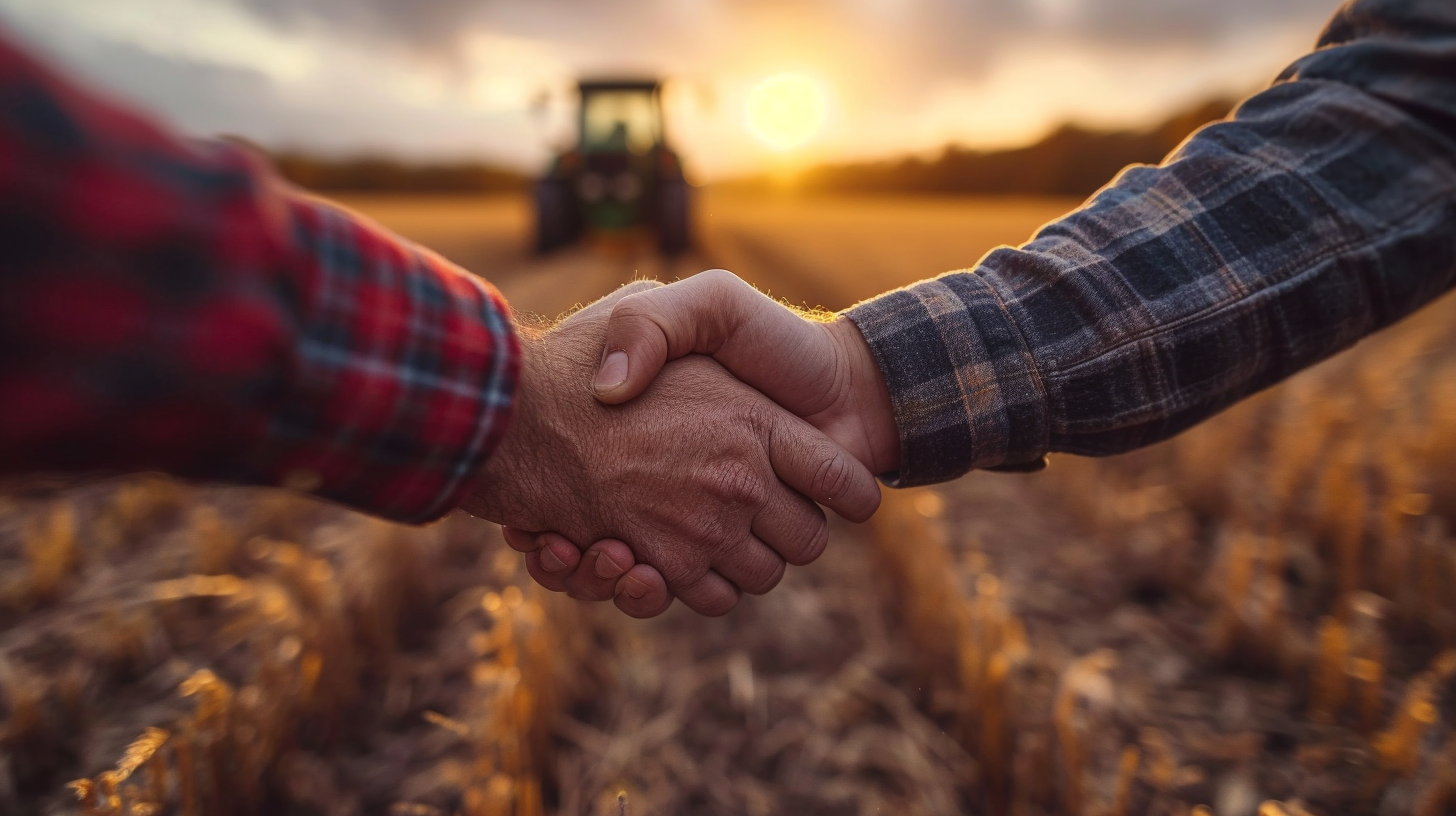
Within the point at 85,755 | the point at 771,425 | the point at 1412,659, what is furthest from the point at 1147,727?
the point at 85,755

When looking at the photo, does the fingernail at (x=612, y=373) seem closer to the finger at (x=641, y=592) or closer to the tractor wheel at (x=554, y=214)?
the finger at (x=641, y=592)

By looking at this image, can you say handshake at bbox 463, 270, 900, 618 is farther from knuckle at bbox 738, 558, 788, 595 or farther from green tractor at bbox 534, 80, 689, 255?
green tractor at bbox 534, 80, 689, 255

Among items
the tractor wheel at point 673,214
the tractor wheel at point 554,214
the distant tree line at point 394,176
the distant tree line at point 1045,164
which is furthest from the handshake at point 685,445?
the distant tree line at point 394,176

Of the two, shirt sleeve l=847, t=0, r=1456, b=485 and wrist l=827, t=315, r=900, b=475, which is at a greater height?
shirt sleeve l=847, t=0, r=1456, b=485

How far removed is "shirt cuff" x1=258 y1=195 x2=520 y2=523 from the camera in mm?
948

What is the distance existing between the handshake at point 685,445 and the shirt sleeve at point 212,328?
212 millimetres

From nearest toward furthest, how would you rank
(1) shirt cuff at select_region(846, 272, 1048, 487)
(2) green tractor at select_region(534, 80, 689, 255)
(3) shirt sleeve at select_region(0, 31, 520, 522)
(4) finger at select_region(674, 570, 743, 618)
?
1. (3) shirt sleeve at select_region(0, 31, 520, 522)
2. (1) shirt cuff at select_region(846, 272, 1048, 487)
3. (4) finger at select_region(674, 570, 743, 618)
4. (2) green tractor at select_region(534, 80, 689, 255)

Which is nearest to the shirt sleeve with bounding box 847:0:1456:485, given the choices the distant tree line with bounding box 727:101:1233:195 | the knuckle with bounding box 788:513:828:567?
the knuckle with bounding box 788:513:828:567

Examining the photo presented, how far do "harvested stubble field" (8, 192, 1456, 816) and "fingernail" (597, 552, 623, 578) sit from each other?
0.78ft

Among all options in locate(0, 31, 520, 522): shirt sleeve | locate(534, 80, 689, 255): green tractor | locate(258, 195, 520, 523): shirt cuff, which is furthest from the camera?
locate(534, 80, 689, 255): green tractor

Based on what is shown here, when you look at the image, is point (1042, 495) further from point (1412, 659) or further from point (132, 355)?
point (132, 355)

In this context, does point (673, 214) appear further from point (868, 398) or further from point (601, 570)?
point (601, 570)

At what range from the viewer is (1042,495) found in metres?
3.09

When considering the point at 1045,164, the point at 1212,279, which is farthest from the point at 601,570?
the point at 1045,164
